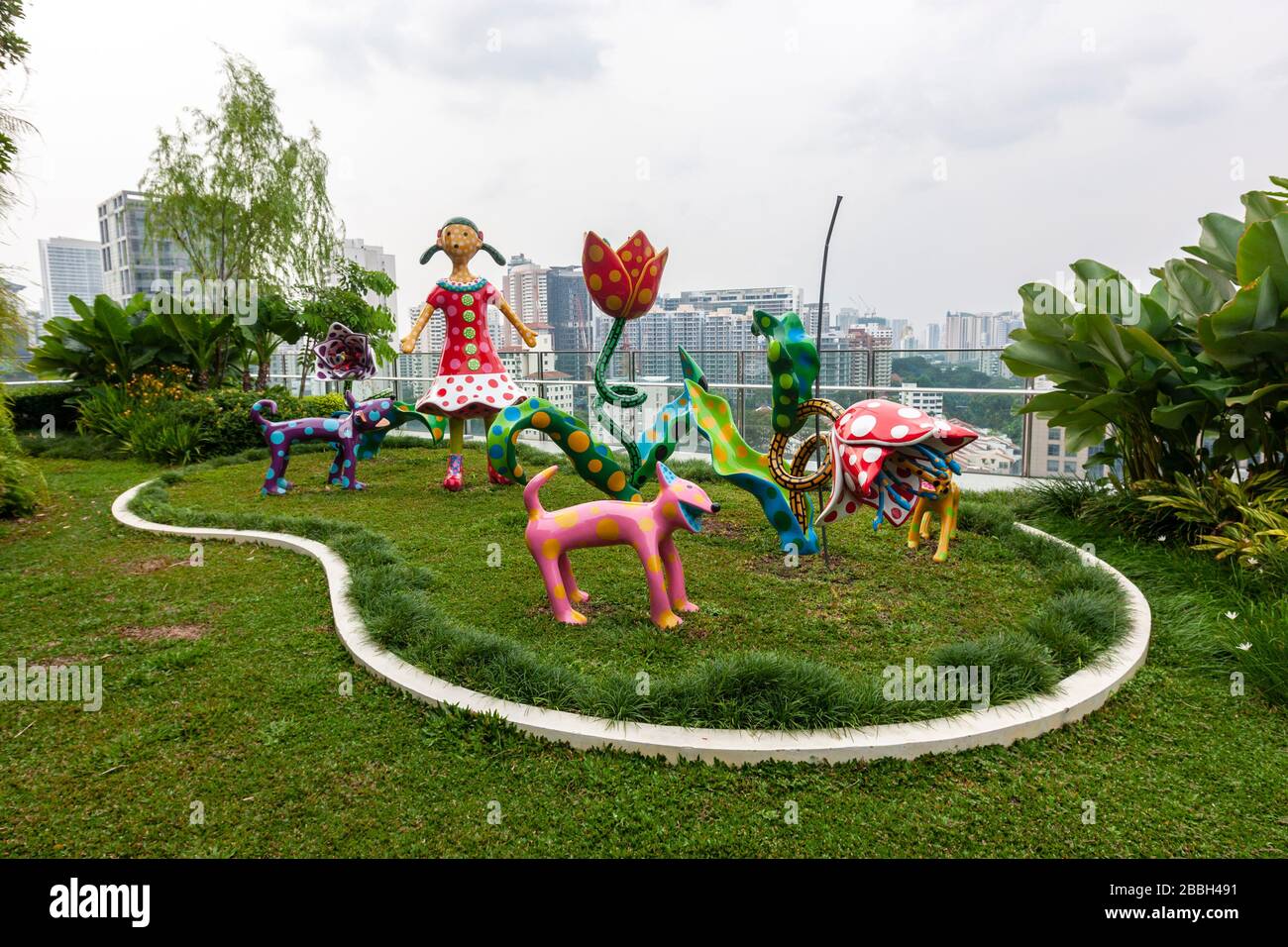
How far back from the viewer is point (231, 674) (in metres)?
4.05

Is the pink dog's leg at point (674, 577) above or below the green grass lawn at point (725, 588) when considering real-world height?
above

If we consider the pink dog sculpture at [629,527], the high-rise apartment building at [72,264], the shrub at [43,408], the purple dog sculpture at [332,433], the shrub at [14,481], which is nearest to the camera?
the pink dog sculpture at [629,527]

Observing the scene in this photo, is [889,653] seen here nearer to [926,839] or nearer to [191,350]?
[926,839]

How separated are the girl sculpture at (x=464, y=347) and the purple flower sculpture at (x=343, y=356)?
2.45 m

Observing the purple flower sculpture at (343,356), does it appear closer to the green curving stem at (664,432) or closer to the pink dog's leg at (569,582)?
the green curving stem at (664,432)

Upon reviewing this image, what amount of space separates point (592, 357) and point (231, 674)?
9034 mm

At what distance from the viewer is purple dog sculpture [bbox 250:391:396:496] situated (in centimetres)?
842

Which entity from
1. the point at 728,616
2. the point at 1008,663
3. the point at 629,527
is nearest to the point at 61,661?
the point at 629,527

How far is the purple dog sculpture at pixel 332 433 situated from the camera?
8.42 metres

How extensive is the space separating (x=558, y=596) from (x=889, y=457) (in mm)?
2490

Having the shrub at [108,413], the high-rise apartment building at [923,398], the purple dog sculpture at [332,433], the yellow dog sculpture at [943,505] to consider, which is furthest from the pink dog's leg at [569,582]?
the shrub at [108,413]

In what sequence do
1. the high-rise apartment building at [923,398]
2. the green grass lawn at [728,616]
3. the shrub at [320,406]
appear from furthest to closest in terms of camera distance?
the shrub at [320,406]
the high-rise apartment building at [923,398]
the green grass lawn at [728,616]
